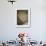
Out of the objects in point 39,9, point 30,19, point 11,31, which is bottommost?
point 11,31

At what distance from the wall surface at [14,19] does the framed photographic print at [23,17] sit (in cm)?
11

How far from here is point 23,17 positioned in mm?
4785

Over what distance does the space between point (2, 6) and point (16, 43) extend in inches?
55.2

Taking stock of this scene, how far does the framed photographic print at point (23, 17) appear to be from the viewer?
4.75 metres

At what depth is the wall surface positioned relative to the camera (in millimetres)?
4742

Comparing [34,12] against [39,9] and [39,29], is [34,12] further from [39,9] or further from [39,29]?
[39,29]

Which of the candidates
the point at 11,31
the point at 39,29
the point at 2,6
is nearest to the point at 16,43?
the point at 11,31

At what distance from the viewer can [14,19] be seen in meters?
4.77

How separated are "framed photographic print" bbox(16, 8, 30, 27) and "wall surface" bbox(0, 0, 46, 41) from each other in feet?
0.34

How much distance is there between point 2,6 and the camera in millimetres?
4773

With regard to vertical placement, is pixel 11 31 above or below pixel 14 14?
below

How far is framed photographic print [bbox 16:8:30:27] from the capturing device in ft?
15.6

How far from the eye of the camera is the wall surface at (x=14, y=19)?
4.74m

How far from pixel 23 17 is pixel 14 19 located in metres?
0.32
